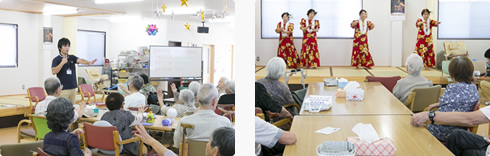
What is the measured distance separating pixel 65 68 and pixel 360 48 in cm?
606

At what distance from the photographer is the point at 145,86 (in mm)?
6766

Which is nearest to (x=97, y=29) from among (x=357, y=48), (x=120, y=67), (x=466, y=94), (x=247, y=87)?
(x=120, y=67)

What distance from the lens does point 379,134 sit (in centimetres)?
256

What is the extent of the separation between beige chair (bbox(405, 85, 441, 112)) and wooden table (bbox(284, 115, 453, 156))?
1.53 m

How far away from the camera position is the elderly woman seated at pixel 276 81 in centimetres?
432

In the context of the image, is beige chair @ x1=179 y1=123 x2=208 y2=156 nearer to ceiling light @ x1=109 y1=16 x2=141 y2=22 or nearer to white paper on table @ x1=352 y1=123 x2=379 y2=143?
white paper on table @ x1=352 y1=123 x2=379 y2=143

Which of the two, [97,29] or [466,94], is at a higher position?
[97,29]

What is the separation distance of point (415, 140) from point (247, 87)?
1252 millimetres

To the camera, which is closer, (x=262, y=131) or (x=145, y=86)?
(x=262, y=131)

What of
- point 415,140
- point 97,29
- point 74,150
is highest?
point 97,29

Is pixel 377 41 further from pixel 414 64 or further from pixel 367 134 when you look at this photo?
pixel 367 134

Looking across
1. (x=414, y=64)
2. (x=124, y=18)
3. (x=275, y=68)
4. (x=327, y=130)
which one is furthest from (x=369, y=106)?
(x=124, y=18)

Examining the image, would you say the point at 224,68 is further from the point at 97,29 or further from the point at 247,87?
the point at 247,87

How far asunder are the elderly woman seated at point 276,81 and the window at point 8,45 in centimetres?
963
